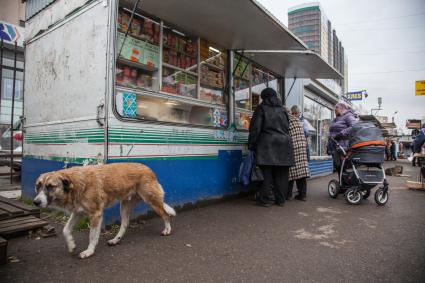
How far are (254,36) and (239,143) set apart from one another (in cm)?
250

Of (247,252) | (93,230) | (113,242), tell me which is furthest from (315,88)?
(93,230)

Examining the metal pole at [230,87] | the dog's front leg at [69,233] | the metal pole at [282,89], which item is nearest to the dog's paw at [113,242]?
the dog's front leg at [69,233]

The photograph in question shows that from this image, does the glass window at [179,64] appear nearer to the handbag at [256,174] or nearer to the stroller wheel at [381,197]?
the handbag at [256,174]

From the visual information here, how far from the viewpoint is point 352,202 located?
6.55 m

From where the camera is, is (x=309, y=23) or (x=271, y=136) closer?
(x=271, y=136)

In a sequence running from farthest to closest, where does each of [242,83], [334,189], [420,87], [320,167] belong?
[420,87] → [320,167] → [242,83] → [334,189]

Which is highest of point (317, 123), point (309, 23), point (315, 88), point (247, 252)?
point (309, 23)

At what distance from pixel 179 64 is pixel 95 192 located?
12.8 ft

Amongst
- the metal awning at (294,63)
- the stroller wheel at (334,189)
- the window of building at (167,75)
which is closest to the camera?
the window of building at (167,75)

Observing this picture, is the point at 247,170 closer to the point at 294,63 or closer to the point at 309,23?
the point at 294,63

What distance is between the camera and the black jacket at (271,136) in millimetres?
6109

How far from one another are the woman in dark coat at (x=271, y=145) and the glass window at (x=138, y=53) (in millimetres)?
2294

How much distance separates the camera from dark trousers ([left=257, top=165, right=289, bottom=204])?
624 centimetres

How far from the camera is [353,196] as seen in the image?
6582 mm
